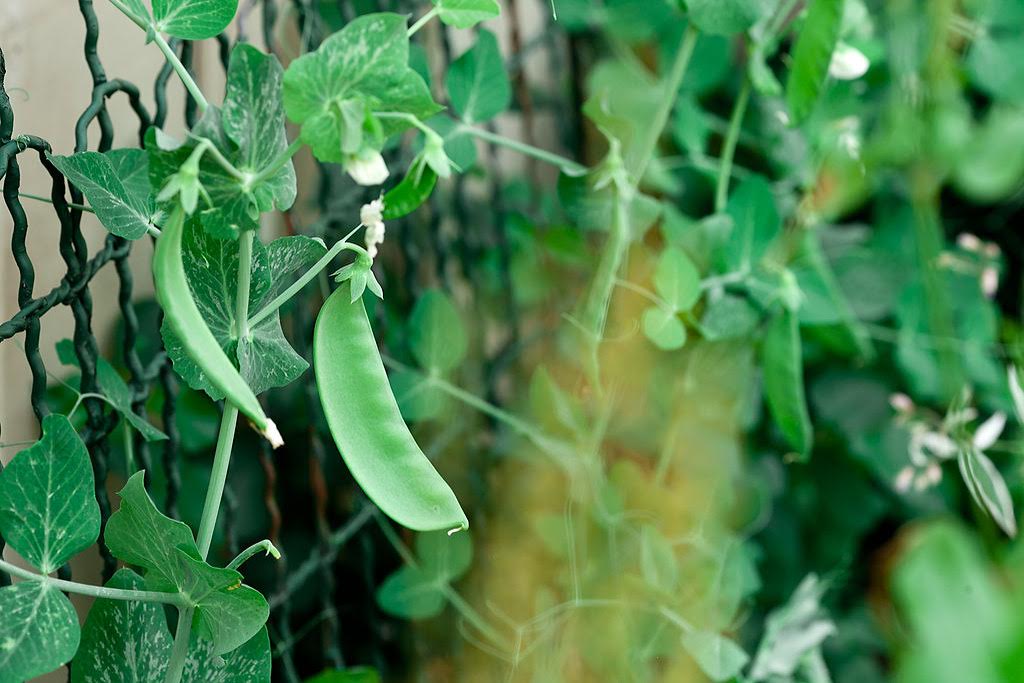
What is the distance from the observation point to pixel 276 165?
363mm

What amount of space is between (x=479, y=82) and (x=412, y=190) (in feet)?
0.93

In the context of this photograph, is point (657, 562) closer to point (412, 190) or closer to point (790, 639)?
point (790, 639)

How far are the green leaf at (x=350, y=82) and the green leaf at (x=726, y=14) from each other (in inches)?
13.1

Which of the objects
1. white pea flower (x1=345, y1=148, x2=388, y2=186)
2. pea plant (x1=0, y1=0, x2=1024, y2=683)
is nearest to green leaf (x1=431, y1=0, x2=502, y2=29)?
pea plant (x1=0, y1=0, x2=1024, y2=683)

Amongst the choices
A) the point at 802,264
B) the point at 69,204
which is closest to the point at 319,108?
the point at 69,204

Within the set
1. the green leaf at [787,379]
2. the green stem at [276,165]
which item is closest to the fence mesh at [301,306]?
the green stem at [276,165]

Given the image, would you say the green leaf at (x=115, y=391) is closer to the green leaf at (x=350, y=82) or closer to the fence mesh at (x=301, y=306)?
the fence mesh at (x=301, y=306)

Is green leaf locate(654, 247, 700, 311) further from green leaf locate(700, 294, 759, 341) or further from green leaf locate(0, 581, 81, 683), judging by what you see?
green leaf locate(0, 581, 81, 683)

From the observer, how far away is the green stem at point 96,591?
1.23ft

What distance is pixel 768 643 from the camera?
0.78 m

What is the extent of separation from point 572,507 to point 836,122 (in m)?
0.46

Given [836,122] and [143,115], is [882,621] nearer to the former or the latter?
[836,122]

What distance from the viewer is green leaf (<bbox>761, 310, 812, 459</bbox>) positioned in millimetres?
727

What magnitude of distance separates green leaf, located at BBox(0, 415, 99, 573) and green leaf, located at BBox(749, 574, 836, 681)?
1.81 feet
